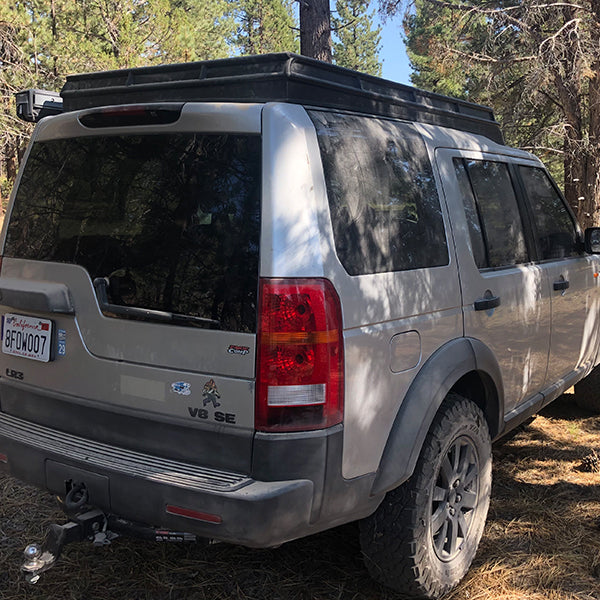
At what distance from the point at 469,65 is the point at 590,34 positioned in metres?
1.91

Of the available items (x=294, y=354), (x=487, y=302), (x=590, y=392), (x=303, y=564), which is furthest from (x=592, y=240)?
(x=294, y=354)

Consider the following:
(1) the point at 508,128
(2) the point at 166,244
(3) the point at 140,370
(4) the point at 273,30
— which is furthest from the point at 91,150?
(4) the point at 273,30

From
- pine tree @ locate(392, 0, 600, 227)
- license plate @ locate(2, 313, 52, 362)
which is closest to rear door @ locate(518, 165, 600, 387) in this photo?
license plate @ locate(2, 313, 52, 362)

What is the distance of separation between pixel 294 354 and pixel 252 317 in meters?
0.19

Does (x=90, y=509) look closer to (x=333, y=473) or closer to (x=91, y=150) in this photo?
(x=333, y=473)

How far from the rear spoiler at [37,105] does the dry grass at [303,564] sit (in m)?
2.20

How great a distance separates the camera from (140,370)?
2369 millimetres

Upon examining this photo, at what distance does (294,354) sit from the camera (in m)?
2.13

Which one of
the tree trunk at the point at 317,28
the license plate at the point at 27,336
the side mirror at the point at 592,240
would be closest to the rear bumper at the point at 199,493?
the license plate at the point at 27,336

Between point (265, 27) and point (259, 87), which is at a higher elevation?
point (265, 27)

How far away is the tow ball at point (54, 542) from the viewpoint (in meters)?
2.23

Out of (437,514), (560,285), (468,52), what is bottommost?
(437,514)

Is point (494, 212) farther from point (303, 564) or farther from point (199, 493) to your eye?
point (199, 493)

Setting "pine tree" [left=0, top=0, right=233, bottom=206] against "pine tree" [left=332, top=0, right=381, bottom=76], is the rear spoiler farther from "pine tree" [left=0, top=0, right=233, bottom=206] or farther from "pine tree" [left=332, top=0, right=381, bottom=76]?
"pine tree" [left=332, top=0, right=381, bottom=76]
